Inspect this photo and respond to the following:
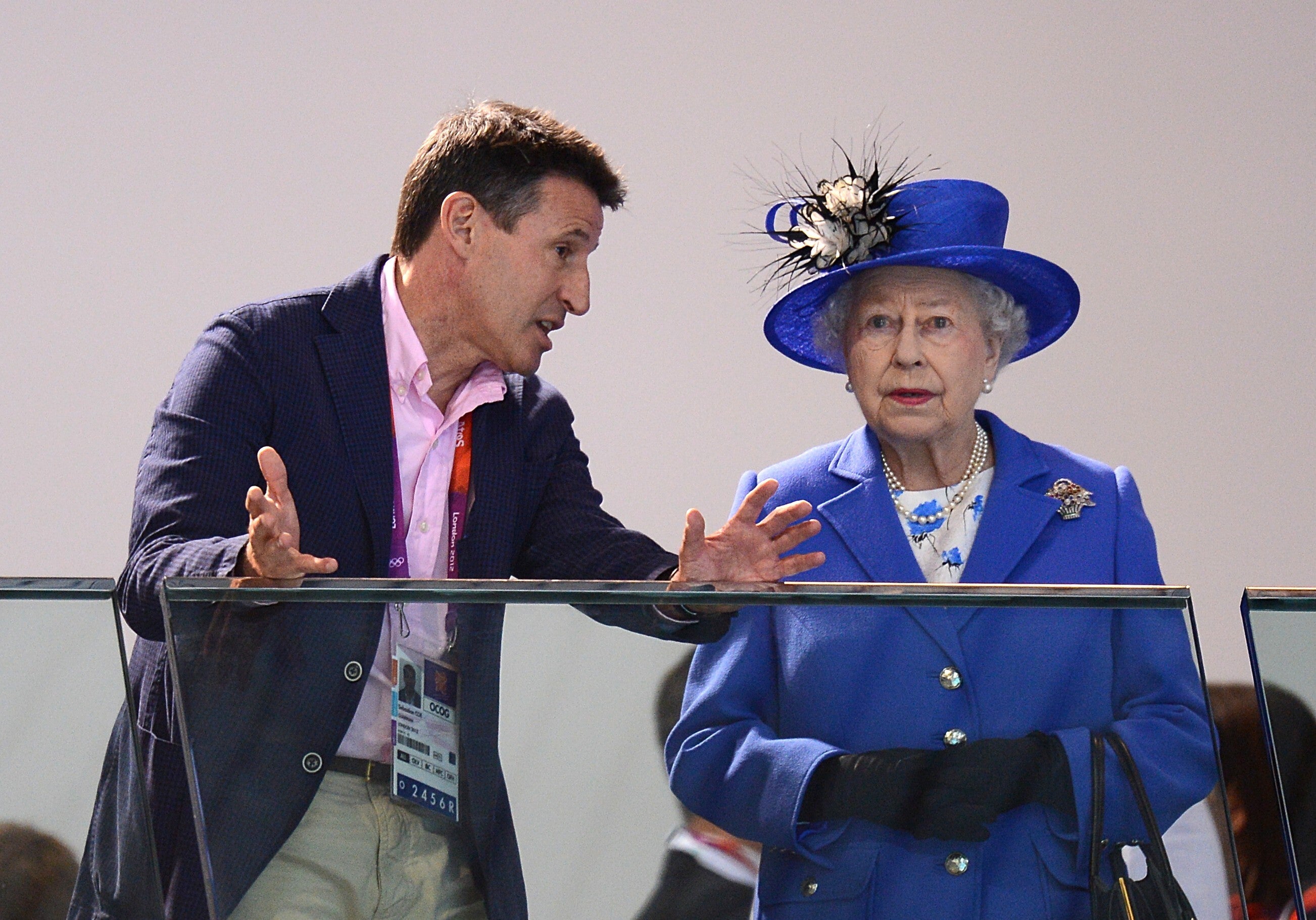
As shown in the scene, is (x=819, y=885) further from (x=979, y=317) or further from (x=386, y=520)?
(x=979, y=317)

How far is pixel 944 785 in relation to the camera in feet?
3.38

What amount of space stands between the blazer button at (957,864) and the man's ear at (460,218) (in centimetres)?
118

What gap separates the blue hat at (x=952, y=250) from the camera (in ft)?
5.98

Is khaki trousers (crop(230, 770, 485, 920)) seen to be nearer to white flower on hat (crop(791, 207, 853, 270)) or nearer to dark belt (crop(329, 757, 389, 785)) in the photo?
dark belt (crop(329, 757, 389, 785))

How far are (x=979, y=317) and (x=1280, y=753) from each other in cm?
92

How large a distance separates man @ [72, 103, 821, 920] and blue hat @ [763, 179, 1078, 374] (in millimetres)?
318

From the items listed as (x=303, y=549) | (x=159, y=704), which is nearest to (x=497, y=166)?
(x=303, y=549)

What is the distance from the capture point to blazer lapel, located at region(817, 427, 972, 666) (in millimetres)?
1707

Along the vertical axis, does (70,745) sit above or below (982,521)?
below

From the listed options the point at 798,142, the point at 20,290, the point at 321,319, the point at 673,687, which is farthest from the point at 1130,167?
the point at 673,687

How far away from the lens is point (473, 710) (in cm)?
104

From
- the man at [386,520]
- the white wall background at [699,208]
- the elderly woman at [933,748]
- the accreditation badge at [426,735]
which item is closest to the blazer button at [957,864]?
the elderly woman at [933,748]

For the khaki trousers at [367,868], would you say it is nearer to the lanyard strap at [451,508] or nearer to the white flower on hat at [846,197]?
the lanyard strap at [451,508]

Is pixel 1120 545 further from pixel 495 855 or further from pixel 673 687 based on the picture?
pixel 495 855
